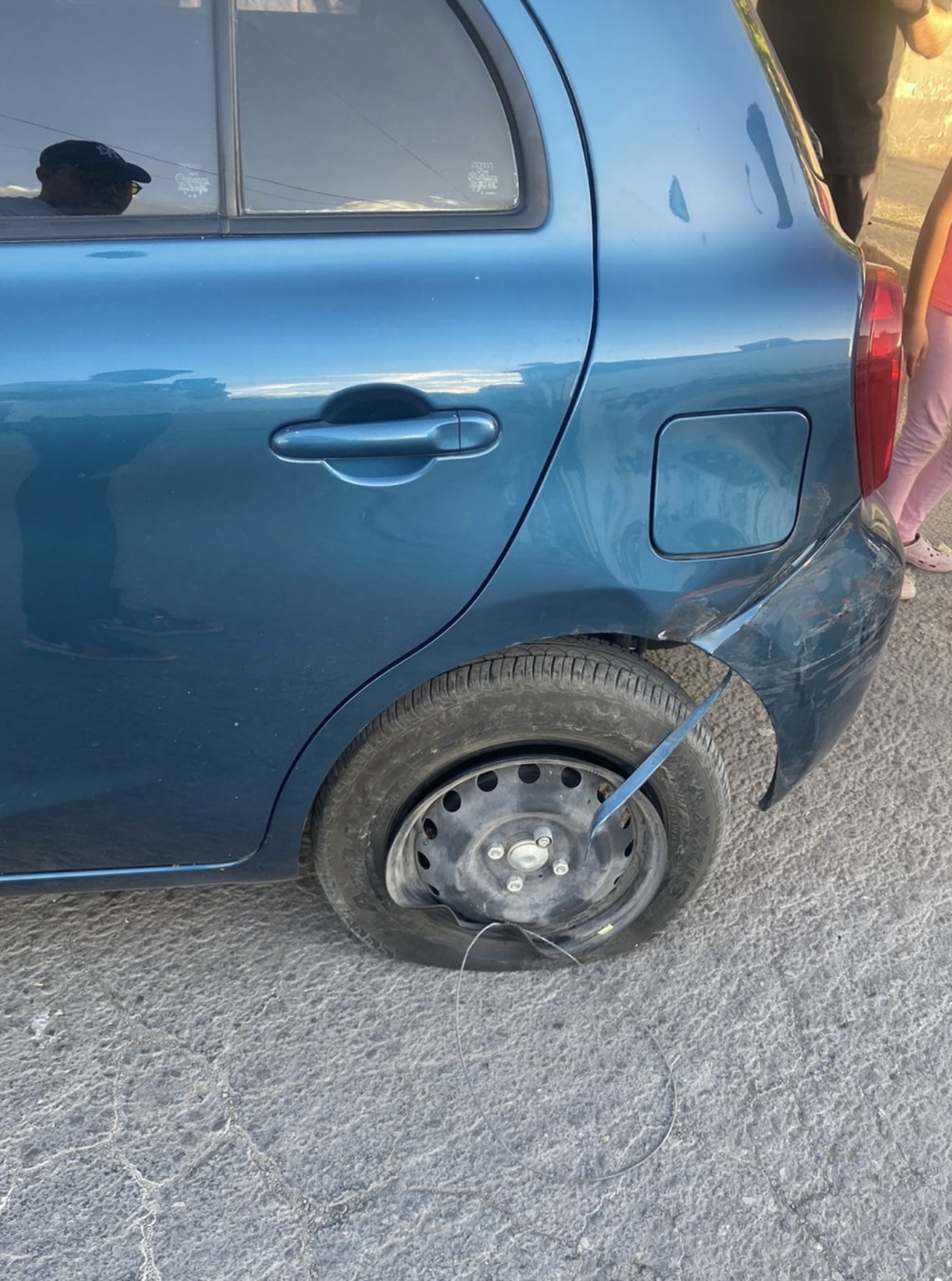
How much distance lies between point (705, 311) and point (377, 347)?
1.63ft

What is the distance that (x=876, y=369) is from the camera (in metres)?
1.72

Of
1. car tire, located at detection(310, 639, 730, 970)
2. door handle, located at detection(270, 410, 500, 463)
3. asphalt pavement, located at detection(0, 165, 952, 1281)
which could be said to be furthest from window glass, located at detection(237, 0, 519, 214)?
asphalt pavement, located at detection(0, 165, 952, 1281)

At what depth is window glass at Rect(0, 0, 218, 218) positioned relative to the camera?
59.4 inches

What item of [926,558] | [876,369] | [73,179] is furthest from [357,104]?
[926,558]

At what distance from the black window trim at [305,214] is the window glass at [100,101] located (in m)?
0.02

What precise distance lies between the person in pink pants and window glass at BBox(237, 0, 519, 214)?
1634 mm

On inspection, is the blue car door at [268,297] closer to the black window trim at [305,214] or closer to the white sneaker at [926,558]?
the black window trim at [305,214]

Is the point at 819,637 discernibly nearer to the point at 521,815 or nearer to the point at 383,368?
the point at 521,815

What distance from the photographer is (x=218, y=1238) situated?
1742 millimetres

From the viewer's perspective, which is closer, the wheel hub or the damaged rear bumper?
the damaged rear bumper

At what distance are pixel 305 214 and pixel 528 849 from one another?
1.18 meters

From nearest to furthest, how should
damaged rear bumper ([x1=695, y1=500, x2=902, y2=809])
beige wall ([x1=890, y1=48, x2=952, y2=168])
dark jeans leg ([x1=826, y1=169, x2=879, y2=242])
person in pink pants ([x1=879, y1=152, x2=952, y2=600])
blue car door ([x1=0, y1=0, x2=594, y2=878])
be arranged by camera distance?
blue car door ([x1=0, y1=0, x2=594, y2=878]), damaged rear bumper ([x1=695, y1=500, x2=902, y2=809]), person in pink pants ([x1=879, y1=152, x2=952, y2=600]), dark jeans leg ([x1=826, y1=169, x2=879, y2=242]), beige wall ([x1=890, y1=48, x2=952, y2=168])

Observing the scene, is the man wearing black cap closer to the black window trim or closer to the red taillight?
the black window trim

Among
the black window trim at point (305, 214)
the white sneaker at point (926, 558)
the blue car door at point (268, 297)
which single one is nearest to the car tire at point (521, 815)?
the blue car door at point (268, 297)
